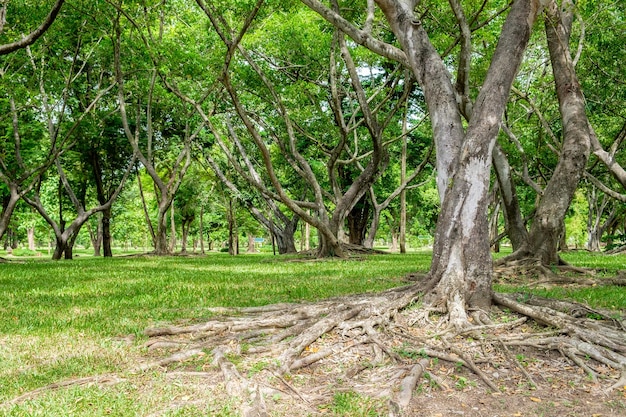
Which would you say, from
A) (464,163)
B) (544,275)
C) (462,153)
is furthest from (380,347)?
(544,275)

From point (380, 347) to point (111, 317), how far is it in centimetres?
383

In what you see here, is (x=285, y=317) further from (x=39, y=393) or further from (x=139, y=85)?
(x=139, y=85)

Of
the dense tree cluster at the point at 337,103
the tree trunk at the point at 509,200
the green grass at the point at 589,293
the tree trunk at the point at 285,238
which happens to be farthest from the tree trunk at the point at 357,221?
the green grass at the point at 589,293

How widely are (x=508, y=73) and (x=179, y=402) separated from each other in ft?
18.2

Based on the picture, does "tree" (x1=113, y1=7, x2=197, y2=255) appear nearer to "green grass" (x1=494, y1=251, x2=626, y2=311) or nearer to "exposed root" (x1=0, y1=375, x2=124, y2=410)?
"green grass" (x1=494, y1=251, x2=626, y2=311)

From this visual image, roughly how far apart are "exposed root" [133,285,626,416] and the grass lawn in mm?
456

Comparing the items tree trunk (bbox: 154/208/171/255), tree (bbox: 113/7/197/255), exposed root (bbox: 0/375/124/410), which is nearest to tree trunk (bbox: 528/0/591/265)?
exposed root (bbox: 0/375/124/410)

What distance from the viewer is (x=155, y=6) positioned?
14352 mm

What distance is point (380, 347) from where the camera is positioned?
4.89 meters

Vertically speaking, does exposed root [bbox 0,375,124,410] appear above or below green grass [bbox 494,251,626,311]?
below

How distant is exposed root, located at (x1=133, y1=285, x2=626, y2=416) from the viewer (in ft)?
13.5

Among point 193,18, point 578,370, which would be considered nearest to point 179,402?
point 578,370

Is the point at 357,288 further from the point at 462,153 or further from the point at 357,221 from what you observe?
the point at 357,221

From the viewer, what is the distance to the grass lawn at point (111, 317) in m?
3.77
